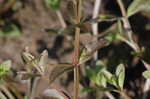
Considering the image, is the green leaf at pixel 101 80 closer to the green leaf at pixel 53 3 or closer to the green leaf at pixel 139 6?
the green leaf at pixel 139 6

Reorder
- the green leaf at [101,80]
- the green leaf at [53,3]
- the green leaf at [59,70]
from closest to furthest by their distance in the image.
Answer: the green leaf at [59,70] → the green leaf at [101,80] → the green leaf at [53,3]

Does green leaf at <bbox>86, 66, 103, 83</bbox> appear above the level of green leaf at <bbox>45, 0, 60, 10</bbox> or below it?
below

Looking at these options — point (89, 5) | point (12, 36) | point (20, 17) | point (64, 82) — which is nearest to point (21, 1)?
point (20, 17)

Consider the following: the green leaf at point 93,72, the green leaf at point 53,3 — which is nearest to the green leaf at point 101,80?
the green leaf at point 93,72

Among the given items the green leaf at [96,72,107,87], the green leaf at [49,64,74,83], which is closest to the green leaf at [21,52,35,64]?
the green leaf at [49,64,74,83]

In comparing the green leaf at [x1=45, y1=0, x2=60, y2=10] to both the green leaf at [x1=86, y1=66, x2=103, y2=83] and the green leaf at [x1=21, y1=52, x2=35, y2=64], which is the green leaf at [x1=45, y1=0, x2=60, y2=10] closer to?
the green leaf at [x1=86, y1=66, x2=103, y2=83]

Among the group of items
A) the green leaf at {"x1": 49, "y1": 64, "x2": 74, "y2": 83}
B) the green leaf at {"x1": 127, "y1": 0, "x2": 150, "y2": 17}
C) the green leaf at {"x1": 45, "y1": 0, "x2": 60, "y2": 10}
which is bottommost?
the green leaf at {"x1": 49, "y1": 64, "x2": 74, "y2": 83}

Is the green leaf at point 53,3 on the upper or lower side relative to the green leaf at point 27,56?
upper

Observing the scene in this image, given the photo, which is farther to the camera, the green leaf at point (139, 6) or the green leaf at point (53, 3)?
the green leaf at point (53, 3)

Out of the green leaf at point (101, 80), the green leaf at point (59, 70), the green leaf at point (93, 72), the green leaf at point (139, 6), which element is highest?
the green leaf at point (139, 6)

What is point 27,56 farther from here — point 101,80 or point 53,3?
point 53,3

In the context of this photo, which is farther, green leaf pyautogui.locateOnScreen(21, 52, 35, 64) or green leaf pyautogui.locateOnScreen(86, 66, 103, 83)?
green leaf pyautogui.locateOnScreen(86, 66, 103, 83)
